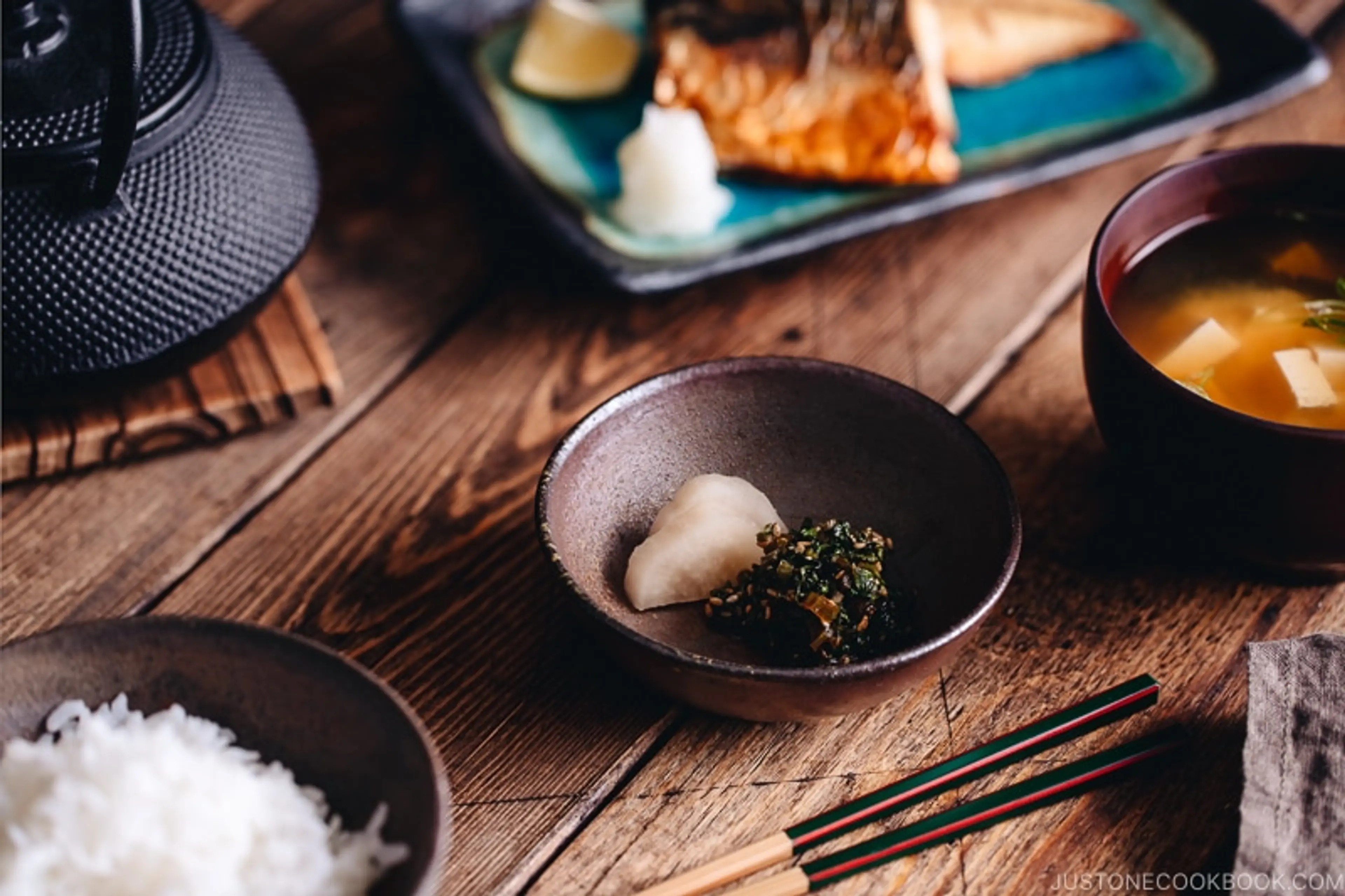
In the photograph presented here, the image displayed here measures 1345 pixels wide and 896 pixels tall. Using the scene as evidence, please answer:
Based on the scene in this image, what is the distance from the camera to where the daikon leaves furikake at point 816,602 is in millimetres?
1214

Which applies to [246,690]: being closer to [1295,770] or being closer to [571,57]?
[1295,770]

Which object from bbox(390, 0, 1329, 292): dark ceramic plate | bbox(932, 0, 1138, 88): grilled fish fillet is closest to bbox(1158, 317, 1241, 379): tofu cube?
bbox(390, 0, 1329, 292): dark ceramic plate

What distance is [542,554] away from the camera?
1.45m

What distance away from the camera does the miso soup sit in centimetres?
135

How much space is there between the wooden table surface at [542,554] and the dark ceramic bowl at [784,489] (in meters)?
0.10

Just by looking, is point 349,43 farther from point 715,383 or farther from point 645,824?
point 645,824

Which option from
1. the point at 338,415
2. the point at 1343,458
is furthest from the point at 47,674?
the point at 1343,458

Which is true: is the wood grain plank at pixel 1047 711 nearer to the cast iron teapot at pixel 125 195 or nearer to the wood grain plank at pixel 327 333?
the wood grain plank at pixel 327 333

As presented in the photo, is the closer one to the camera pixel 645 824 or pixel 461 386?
pixel 645 824

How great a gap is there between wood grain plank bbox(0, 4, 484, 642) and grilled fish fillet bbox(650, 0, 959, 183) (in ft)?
1.26

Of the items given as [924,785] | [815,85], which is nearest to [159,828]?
[924,785]

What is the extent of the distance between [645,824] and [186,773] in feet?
1.33

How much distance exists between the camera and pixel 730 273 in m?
1.83

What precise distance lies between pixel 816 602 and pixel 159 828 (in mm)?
575
